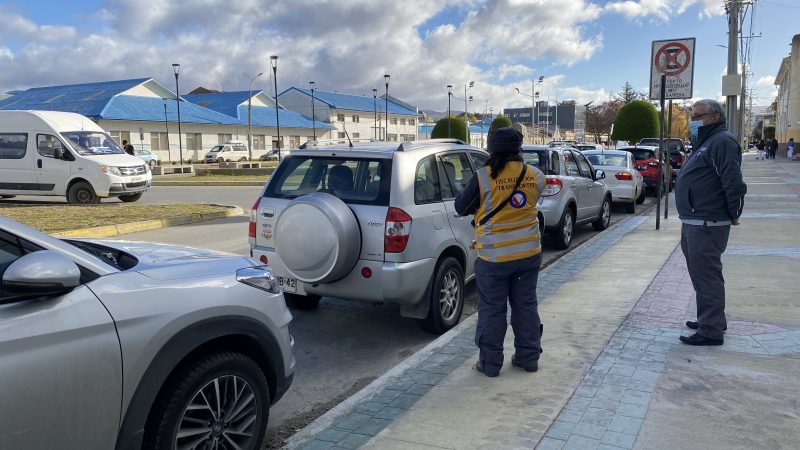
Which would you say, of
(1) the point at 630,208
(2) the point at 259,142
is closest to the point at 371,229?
(1) the point at 630,208

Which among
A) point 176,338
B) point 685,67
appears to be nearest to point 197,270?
point 176,338

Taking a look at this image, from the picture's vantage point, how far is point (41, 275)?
7.41 ft

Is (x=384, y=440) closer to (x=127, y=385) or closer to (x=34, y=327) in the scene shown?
(x=127, y=385)

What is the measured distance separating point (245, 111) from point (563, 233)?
61.4 metres

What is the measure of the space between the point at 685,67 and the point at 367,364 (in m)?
9.13

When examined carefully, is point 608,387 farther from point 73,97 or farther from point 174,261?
point 73,97

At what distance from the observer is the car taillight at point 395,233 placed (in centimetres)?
507

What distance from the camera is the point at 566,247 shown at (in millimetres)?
9844

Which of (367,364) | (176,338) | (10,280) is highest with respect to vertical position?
(10,280)

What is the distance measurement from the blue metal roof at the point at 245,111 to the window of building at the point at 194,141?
21.1 ft

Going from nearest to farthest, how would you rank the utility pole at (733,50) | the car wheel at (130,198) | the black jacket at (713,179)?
1. the black jacket at (713,179)
2. the car wheel at (130,198)
3. the utility pole at (733,50)

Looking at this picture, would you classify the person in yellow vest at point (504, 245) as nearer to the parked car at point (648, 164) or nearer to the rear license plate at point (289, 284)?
the rear license plate at point (289, 284)

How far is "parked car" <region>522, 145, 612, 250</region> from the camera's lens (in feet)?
31.0

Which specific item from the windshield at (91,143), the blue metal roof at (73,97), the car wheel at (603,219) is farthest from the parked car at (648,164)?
the blue metal roof at (73,97)
